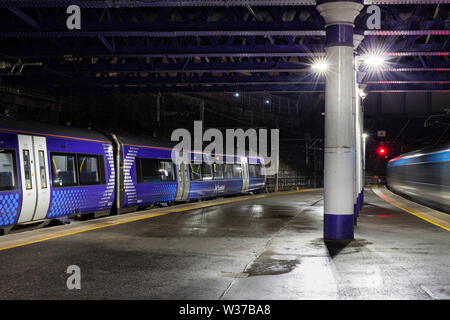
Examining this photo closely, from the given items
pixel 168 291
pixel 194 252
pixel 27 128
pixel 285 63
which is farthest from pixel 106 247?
pixel 285 63

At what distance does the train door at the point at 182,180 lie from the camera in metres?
21.9

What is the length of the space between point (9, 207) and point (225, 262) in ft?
21.0

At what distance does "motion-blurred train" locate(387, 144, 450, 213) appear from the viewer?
18.8 metres

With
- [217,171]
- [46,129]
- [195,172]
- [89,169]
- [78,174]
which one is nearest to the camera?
[46,129]

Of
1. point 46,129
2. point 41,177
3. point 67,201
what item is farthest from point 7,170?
point 67,201

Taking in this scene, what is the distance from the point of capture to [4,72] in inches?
892

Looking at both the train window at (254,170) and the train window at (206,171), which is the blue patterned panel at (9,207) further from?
the train window at (254,170)

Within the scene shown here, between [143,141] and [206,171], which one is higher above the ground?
Answer: [143,141]

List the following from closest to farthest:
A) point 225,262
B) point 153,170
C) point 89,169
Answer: point 225,262 → point 89,169 → point 153,170

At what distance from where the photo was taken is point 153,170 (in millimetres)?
19438

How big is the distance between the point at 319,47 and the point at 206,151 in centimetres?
989

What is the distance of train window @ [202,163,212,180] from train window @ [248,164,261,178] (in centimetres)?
851

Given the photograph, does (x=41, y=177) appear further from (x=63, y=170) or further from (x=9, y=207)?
(x=9, y=207)
